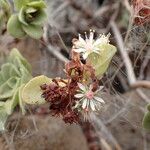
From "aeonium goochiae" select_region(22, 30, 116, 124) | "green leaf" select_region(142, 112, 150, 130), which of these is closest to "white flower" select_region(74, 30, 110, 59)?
"aeonium goochiae" select_region(22, 30, 116, 124)

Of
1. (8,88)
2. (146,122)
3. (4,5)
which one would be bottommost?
(146,122)

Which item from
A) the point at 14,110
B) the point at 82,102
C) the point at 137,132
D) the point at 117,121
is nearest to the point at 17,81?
the point at 14,110

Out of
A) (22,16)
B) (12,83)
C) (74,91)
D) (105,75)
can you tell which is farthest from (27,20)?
(74,91)

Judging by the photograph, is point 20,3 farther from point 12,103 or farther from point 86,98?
point 86,98

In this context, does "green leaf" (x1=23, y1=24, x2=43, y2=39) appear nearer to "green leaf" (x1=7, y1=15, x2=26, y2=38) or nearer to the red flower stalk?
"green leaf" (x1=7, y1=15, x2=26, y2=38)

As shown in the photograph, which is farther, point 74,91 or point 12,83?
point 12,83

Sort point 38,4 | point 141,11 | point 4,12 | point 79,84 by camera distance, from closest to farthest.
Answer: point 79,84
point 141,11
point 38,4
point 4,12
